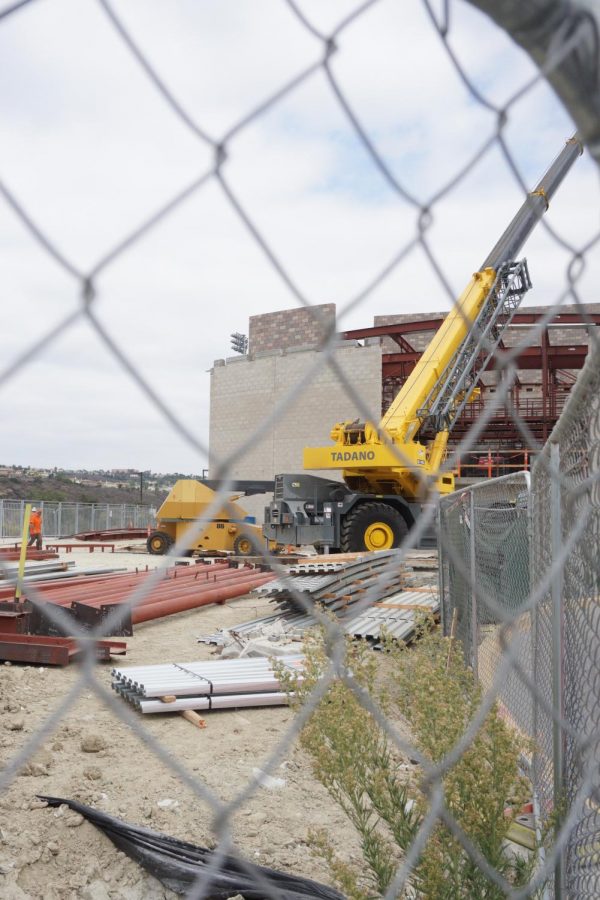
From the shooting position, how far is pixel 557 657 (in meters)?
2.97

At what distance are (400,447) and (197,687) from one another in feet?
30.1

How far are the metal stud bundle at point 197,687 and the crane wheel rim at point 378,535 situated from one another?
9597 millimetres

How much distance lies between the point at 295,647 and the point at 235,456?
7360mm

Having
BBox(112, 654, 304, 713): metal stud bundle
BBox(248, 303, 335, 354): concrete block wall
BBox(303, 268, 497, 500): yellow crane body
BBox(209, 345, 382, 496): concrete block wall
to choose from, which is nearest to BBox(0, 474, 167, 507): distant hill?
BBox(209, 345, 382, 496): concrete block wall

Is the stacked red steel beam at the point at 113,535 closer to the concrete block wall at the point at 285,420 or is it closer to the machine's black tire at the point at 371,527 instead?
the concrete block wall at the point at 285,420

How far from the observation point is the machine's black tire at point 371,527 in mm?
16484

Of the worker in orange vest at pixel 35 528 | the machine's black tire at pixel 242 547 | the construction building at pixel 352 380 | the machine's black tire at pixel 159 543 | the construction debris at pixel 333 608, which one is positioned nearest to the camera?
the construction debris at pixel 333 608

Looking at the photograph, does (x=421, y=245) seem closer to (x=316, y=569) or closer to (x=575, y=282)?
(x=575, y=282)

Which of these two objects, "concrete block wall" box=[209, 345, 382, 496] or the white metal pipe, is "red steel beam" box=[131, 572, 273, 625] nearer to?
the white metal pipe

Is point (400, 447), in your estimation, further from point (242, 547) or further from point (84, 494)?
point (84, 494)

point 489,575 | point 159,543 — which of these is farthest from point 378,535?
point 489,575

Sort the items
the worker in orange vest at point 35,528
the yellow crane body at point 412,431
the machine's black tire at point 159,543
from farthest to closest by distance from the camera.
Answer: the worker in orange vest at point 35,528 < the machine's black tire at point 159,543 < the yellow crane body at point 412,431

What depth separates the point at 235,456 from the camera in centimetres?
94

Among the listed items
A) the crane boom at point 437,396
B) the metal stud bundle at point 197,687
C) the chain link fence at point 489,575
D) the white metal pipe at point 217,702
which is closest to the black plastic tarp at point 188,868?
the chain link fence at point 489,575
